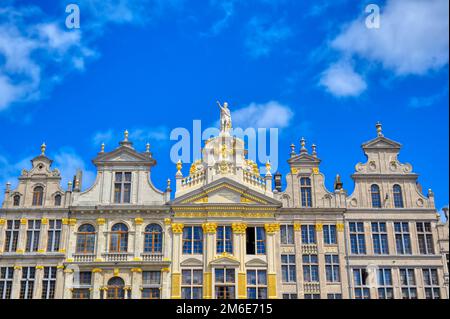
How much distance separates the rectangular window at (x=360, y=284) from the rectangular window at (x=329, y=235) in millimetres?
2072

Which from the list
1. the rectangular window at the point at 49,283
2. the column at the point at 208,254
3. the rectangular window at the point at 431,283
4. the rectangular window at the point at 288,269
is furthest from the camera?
the rectangular window at the point at 288,269

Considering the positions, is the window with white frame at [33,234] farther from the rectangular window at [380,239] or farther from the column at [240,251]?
the rectangular window at [380,239]

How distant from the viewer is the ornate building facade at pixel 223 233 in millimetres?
35062

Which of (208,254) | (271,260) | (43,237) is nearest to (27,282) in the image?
(43,237)

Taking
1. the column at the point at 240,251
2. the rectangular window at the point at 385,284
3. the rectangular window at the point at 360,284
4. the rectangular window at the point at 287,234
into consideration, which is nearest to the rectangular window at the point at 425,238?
the rectangular window at the point at 385,284

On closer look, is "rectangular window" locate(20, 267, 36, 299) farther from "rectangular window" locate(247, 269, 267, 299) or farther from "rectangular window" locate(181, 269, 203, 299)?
"rectangular window" locate(247, 269, 267, 299)

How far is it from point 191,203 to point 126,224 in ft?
13.0

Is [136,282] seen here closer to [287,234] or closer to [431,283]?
[287,234]

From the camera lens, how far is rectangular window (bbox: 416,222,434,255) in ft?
118

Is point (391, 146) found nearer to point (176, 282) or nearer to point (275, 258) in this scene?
point (275, 258)

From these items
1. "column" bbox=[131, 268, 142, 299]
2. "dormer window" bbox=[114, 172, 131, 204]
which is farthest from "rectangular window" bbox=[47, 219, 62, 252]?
"column" bbox=[131, 268, 142, 299]

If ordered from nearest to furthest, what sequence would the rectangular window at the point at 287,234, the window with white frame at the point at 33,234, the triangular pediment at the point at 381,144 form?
1. the window with white frame at the point at 33,234
2. the rectangular window at the point at 287,234
3. the triangular pediment at the point at 381,144

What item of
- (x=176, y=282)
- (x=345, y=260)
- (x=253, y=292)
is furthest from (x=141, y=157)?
(x=345, y=260)
